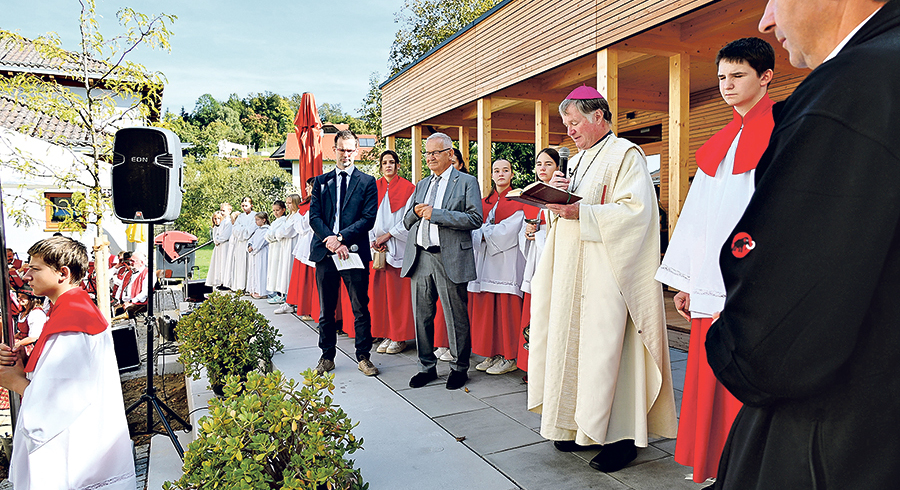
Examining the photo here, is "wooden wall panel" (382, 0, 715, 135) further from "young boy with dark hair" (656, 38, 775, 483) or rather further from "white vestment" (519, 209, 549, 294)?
"young boy with dark hair" (656, 38, 775, 483)

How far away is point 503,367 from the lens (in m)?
5.18

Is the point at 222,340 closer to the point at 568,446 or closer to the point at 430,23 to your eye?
the point at 568,446

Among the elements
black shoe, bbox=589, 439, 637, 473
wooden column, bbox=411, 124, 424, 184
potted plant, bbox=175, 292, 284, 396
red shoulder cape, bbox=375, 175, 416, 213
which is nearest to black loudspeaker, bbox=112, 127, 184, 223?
potted plant, bbox=175, 292, 284, 396

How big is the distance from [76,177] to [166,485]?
14.7ft

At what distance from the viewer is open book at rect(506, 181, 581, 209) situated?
2828mm

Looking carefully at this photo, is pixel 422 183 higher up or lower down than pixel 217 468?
higher up

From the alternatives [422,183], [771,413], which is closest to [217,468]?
[771,413]

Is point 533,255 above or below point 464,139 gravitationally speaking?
below

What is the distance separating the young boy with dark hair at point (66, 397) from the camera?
2.61 metres

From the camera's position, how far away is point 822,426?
0.83m

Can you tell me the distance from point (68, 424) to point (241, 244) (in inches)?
375

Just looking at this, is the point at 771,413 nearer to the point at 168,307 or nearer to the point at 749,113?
the point at 749,113

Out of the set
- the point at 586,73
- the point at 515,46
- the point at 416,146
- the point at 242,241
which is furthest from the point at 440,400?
the point at 416,146

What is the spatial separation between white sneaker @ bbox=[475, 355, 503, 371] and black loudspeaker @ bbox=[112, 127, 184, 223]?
117 inches
